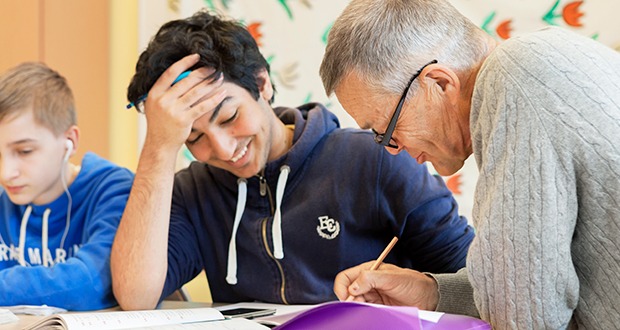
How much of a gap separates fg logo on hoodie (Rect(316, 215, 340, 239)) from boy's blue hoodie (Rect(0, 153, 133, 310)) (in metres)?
0.45

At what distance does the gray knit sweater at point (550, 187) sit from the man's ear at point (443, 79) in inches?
4.7

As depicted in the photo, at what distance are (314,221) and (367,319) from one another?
71cm

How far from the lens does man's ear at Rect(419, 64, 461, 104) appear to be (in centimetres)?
105

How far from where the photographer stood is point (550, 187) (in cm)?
86

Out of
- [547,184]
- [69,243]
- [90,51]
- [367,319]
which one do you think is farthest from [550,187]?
[90,51]

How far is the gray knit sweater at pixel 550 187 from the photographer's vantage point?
2.81 feet

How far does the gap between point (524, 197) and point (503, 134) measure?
8cm

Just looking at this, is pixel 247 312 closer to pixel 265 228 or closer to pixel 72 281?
pixel 265 228

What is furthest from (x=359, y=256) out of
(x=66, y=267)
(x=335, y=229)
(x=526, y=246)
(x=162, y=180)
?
(x=526, y=246)

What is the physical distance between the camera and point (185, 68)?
1533 mm

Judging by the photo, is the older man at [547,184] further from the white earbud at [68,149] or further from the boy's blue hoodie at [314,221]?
the white earbud at [68,149]

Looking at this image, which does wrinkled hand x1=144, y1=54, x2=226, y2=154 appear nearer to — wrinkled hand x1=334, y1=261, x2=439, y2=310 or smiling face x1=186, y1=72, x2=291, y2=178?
smiling face x1=186, y1=72, x2=291, y2=178

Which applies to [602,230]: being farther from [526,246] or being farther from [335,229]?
[335,229]

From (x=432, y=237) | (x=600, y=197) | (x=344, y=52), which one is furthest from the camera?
(x=432, y=237)
